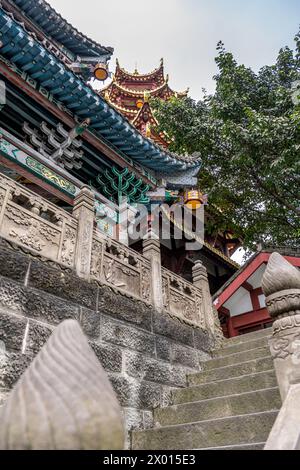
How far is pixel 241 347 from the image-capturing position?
5.39m

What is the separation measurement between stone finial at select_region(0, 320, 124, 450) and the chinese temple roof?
10.8 meters

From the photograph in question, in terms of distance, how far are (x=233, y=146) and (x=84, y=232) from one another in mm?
8213

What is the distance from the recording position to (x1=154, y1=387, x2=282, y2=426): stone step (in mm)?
3545

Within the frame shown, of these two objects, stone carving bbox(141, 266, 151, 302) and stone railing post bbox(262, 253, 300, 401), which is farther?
stone carving bbox(141, 266, 151, 302)

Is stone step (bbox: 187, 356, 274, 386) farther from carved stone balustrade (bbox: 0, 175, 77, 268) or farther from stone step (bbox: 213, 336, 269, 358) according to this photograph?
carved stone balustrade (bbox: 0, 175, 77, 268)

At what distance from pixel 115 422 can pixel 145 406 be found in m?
3.69

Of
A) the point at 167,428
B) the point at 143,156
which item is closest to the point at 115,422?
the point at 167,428

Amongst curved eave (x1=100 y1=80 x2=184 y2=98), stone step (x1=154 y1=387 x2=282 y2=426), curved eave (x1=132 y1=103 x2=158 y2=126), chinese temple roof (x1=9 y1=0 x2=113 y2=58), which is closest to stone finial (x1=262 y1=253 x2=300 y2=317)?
stone step (x1=154 y1=387 x2=282 y2=426)

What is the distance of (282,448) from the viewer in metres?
Result: 1.86

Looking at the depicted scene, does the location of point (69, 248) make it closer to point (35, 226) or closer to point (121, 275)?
point (35, 226)

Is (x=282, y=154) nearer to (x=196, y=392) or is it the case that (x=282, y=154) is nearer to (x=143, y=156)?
(x=143, y=156)

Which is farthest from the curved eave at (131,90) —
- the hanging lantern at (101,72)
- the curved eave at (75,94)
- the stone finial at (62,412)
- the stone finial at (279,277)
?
the stone finial at (62,412)

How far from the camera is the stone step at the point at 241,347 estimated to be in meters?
5.09

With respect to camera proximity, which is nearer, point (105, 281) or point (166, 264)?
point (105, 281)
